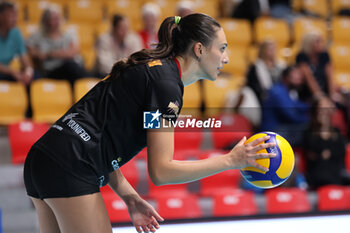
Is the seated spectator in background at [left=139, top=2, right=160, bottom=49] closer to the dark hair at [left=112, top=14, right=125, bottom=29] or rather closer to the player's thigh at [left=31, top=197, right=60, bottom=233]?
the dark hair at [left=112, top=14, right=125, bottom=29]

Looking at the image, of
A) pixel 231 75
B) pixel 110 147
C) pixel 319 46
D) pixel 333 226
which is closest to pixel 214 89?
pixel 231 75

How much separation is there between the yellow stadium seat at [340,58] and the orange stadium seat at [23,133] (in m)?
4.14

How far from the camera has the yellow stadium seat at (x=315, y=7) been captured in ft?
26.8

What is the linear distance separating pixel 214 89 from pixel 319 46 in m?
1.32

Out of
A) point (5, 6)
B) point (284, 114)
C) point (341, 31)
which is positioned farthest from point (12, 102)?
point (341, 31)

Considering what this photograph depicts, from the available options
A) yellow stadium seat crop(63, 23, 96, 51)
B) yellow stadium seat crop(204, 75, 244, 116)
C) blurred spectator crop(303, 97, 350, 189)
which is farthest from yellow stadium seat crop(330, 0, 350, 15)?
yellow stadium seat crop(63, 23, 96, 51)

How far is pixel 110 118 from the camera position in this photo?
6.45 feet

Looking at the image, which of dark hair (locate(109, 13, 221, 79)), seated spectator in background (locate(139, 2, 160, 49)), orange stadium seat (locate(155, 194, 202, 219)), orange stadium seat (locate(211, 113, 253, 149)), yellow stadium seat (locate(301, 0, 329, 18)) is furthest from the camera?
yellow stadium seat (locate(301, 0, 329, 18))

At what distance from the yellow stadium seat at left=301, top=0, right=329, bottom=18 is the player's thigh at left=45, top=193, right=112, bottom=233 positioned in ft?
22.8

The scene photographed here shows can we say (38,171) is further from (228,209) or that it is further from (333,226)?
(228,209)

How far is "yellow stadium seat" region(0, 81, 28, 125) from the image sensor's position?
5.07m

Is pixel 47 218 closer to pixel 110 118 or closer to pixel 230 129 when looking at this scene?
pixel 110 118

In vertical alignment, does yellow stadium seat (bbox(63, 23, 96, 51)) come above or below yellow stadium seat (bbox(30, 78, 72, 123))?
above

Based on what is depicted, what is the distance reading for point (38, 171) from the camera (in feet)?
6.39
